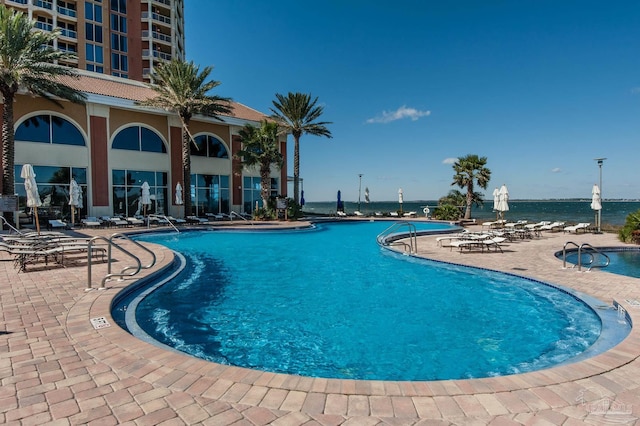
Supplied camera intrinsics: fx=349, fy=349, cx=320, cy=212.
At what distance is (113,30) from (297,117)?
26.6m

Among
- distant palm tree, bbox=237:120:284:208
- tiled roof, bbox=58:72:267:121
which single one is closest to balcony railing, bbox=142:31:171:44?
tiled roof, bbox=58:72:267:121

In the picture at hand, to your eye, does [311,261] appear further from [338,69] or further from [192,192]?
[338,69]

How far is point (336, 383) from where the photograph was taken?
3.10m

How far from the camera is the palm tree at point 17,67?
15096 millimetres

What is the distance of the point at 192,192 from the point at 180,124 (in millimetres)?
4699

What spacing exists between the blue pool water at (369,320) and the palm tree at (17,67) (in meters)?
13.1

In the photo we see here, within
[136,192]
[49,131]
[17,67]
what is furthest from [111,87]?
[17,67]

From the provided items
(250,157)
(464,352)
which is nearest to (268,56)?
(250,157)

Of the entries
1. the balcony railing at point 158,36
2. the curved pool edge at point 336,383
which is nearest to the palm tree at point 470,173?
the curved pool edge at point 336,383

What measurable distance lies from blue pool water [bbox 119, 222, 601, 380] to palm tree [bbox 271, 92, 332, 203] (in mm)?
17934

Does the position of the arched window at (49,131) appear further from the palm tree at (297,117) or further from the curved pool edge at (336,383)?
the curved pool edge at (336,383)

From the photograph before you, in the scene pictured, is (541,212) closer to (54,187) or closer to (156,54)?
(156,54)

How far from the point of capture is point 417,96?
27438 millimetres

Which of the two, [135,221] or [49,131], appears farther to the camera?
[135,221]
